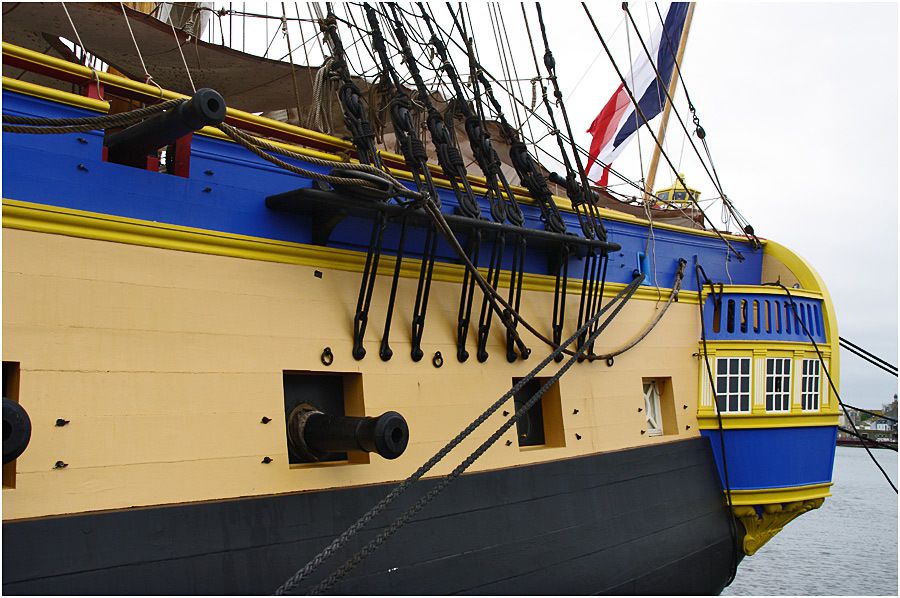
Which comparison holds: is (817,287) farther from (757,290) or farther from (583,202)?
(583,202)

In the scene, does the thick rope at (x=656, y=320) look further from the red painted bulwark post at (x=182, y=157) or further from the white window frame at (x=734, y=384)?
the red painted bulwark post at (x=182, y=157)

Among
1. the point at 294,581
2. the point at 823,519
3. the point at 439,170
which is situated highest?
the point at 439,170

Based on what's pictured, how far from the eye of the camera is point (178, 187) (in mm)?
4648

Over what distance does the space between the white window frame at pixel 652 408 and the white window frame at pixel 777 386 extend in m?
1.09

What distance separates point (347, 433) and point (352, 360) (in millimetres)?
697

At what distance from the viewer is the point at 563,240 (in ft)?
21.6

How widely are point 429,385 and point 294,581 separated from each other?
2.09 meters

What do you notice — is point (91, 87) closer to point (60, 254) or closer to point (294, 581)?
point (60, 254)

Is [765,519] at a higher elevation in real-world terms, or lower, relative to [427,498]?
A: lower

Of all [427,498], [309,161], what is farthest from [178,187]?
[427,498]

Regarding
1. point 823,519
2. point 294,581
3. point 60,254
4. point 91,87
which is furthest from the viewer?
point 823,519

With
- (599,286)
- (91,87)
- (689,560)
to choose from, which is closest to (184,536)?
(91,87)

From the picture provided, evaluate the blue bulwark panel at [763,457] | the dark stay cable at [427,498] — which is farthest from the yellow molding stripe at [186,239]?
the blue bulwark panel at [763,457]

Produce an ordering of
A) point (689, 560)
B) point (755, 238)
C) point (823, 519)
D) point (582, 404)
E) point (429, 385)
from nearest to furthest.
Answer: point (429, 385) < point (582, 404) < point (689, 560) < point (755, 238) < point (823, 519)
